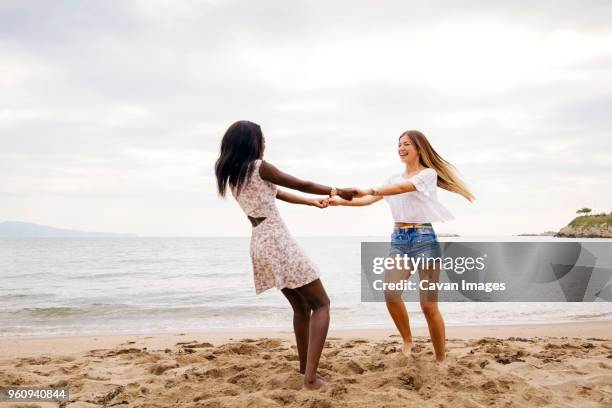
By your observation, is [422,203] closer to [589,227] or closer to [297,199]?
[297,199]

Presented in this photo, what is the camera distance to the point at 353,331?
7.37 m

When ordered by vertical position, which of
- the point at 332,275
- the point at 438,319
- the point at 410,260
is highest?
the point at 410,260

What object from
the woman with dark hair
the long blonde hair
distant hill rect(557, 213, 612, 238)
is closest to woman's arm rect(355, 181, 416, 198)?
the long blonde hair

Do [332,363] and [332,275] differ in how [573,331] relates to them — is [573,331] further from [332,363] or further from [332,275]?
[332,275]

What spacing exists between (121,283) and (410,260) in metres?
13.8

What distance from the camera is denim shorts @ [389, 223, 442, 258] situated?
157 inches

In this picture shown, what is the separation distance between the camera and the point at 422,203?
412 cm

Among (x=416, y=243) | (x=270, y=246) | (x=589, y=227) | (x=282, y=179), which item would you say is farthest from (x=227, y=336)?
(x=589, y=227)

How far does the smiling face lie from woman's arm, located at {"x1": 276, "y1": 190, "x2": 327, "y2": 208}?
834mm

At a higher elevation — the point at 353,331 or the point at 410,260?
the point at 410,260

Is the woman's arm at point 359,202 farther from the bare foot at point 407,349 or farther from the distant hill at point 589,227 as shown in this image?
the distant hill at point 589,227

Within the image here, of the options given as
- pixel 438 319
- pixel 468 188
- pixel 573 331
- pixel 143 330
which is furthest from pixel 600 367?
pixel 143 330

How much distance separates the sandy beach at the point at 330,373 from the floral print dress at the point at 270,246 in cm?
78

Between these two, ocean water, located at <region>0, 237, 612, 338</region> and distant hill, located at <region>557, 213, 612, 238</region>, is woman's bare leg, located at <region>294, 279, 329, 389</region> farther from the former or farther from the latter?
distant hill, located at <region>557, 213, 612, 238</region>
